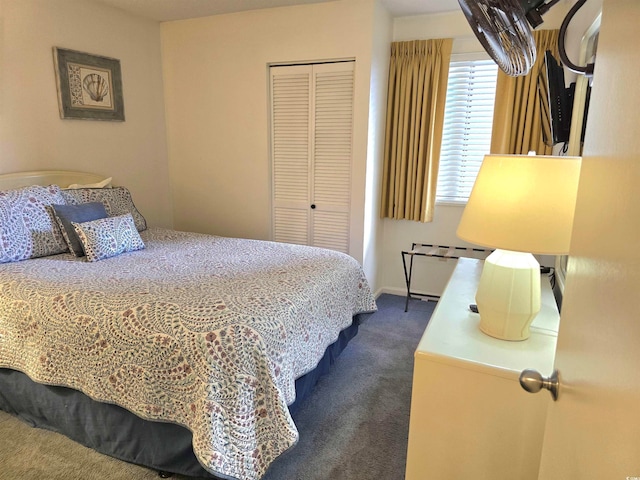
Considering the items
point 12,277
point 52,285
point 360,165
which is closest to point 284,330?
point 52,285

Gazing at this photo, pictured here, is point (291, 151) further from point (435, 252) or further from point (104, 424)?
point (104, 424)

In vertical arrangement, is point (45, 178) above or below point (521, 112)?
below

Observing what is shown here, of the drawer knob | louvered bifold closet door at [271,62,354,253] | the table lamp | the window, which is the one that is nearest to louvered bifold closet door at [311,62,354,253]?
louvered bifold closet door at [271,62,354,253]

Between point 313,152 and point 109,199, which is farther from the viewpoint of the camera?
point 313,152

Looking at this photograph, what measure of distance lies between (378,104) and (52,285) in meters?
2.65

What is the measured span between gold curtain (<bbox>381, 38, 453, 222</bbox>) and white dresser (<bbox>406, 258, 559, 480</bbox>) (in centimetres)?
231

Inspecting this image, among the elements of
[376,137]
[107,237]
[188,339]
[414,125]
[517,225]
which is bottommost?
[188,339]

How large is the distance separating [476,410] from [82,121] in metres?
3.40

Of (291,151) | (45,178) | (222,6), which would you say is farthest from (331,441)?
(222,6)

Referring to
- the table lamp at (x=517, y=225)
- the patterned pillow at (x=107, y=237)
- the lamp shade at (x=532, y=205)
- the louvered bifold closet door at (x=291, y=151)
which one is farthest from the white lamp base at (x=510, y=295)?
the louvered bifold closet door at (x=291, y=151)

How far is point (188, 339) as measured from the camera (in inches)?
60.7

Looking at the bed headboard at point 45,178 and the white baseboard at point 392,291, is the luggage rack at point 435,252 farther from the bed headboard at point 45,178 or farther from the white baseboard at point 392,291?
the bed headboard at point 45,178

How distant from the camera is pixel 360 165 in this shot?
3.29 metres

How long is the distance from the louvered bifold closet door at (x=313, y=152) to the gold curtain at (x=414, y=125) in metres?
0.50
